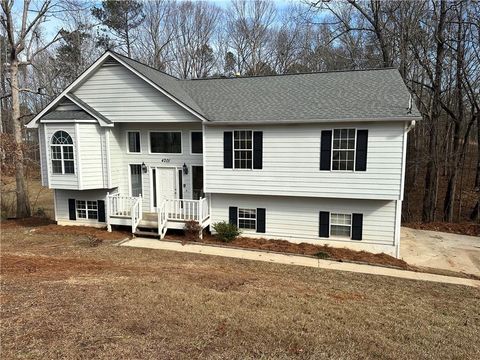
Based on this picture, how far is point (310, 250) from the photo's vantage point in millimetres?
12227

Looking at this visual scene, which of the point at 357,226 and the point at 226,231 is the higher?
the point at 357,226

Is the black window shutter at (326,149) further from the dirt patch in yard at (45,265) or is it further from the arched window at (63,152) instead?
the arched window at (63,152)

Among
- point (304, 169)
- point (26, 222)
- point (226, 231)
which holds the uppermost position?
point (304, 169)

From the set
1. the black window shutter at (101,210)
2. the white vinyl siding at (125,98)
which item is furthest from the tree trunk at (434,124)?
the black window shutter at (101,210)

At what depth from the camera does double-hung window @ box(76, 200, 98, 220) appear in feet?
49.3

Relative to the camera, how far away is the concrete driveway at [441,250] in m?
11.6

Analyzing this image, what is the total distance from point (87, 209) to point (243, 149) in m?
7.97

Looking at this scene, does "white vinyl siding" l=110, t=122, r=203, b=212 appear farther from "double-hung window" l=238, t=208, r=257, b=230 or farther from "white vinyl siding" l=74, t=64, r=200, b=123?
"double-hung window" l=238, t=208, r=257, b=230

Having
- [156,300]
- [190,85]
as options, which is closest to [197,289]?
[156,300]

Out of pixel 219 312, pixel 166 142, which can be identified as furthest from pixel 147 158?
pixel 219 312

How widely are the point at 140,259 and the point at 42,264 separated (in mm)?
2699

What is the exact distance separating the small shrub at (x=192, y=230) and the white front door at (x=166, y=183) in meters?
2.17

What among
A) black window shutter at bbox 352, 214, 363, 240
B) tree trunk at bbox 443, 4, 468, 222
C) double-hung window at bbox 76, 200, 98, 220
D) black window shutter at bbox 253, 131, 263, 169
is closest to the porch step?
double-hung window at bbox 76, 200, 98, 220

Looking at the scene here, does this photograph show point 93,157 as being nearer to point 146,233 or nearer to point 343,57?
point 146,233
